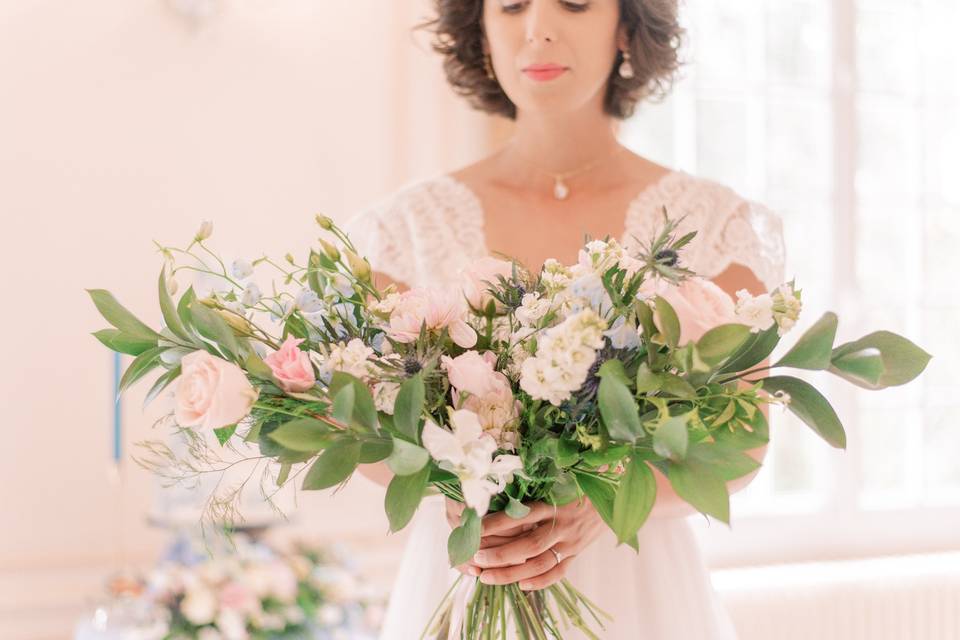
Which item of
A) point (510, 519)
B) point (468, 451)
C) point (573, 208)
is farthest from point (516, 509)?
point (573, 208)

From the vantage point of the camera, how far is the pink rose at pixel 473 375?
0.91m

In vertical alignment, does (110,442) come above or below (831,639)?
above

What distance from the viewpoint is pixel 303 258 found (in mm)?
2805

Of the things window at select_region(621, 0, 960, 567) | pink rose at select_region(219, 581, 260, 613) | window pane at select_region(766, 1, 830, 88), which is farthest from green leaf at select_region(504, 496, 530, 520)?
window pane at select_region(766, 1, 830, 88)

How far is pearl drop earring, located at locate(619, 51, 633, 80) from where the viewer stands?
1.69 m

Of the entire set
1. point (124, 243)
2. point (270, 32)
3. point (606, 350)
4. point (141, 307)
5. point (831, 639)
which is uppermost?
point (270, 32)

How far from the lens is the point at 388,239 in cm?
172

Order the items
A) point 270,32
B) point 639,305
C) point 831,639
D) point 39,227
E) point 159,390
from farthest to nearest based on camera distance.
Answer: point 831,639, point 270,32, point 39,227, point 159,390, point 639,305

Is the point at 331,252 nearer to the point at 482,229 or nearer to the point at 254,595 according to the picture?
the point at 482,229

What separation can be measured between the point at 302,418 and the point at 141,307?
1870 mm

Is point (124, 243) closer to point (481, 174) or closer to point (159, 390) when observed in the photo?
point (481, 174)

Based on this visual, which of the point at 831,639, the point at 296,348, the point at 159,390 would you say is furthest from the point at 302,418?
the point at 831,639

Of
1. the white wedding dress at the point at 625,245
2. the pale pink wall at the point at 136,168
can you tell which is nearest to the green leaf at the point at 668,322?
the white wedding dress at the point at 625,245

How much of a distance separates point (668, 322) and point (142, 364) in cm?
50
